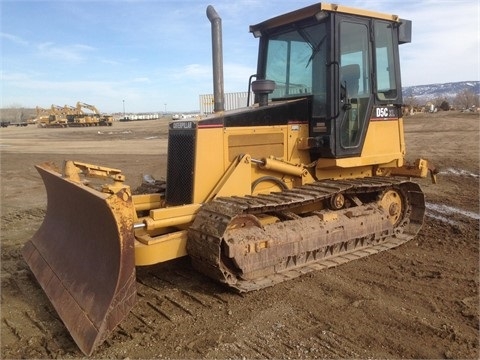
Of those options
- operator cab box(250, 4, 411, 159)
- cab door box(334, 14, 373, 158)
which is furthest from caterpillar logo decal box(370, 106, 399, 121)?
cab door box(334, 14, 373, 158)

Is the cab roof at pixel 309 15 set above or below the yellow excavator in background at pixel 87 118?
below

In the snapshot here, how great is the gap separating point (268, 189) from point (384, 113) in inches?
82.9

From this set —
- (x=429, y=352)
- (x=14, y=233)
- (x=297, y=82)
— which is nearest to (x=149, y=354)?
(x=429, y=352)

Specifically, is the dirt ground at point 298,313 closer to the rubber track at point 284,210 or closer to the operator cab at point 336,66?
the rubber track at point 284,210

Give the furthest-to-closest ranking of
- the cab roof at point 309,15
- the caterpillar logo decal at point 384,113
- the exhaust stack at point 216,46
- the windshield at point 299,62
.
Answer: the caterpillar logo decal at point 384,113, the exhaust stack at point 216,46, the windshield at point 299,62, the cab roof at point 309,15

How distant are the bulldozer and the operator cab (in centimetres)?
2

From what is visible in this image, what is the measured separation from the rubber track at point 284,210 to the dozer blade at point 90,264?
2.51 feet

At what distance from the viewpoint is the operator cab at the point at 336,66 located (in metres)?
5.49

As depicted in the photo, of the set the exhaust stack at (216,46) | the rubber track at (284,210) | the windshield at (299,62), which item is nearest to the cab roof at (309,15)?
the windshield at (299,62)

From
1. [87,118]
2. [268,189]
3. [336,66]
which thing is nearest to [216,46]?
[336,66]

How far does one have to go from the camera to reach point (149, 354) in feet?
11.5

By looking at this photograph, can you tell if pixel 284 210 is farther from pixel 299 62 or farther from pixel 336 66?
pixel 299 62

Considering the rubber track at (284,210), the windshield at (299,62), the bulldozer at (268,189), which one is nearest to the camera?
the bulldozer at (268,189)

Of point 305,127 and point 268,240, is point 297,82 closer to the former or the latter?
point 305,127
